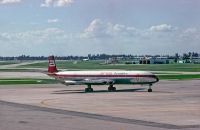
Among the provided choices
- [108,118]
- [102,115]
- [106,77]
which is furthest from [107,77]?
[108,118]

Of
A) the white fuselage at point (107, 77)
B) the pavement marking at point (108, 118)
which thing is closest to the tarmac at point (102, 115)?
the pavement marking at point (108, 118)

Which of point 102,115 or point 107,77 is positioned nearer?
point 102,115

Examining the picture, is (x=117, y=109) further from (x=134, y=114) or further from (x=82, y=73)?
(x=82, y=73)

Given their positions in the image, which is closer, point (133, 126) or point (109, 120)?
point (133, 126)

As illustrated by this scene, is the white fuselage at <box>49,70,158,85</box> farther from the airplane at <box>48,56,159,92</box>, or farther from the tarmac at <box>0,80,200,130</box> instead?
the tarmac at <box>0,80,200,130</box>

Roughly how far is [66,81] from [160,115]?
37.0 metres

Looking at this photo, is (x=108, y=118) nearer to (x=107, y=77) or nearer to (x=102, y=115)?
(x=102, y=115)

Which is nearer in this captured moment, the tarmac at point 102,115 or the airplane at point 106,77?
the tarmac at point 102,115

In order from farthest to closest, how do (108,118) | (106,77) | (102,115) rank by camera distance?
(106,77) → (102,115) → (108,118)

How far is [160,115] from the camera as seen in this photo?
153 ft

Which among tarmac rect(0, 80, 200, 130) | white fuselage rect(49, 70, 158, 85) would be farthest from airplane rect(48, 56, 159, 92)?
tarmac rect(0, 80, 200, 130)

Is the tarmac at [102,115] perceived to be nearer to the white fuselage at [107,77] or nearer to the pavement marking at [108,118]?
the pavement marking at [108,118]

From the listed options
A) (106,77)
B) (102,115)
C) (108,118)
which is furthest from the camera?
(106,77)

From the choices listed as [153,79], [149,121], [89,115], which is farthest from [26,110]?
[153,79]
